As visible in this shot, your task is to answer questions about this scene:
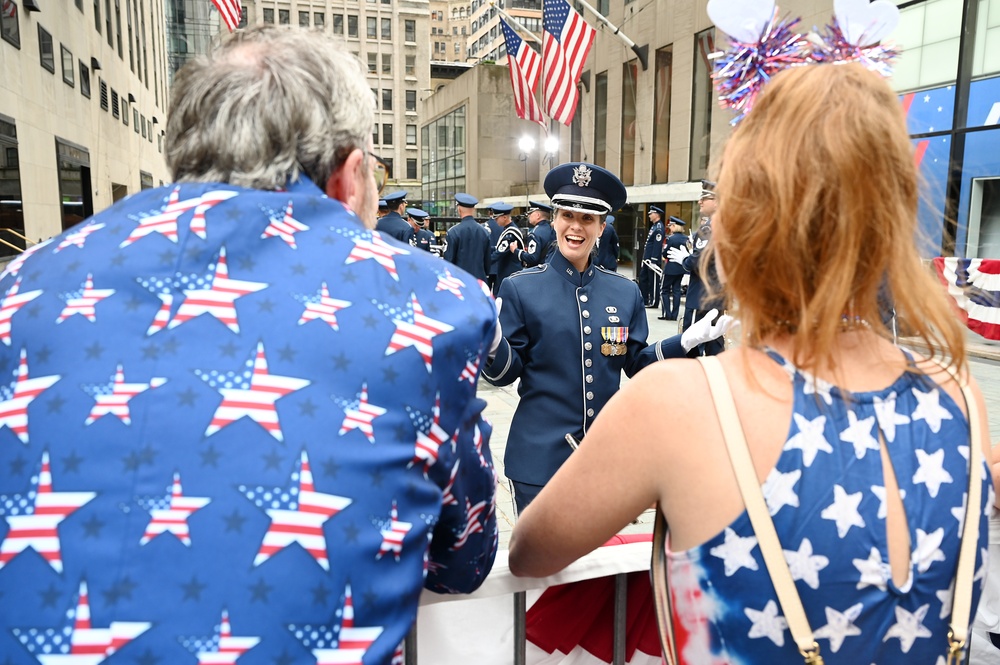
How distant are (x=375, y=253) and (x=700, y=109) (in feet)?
72.2

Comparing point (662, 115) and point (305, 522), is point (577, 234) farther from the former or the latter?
point (662, 115)

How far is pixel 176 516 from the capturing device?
888mm

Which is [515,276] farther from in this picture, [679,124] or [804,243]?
[679,124]

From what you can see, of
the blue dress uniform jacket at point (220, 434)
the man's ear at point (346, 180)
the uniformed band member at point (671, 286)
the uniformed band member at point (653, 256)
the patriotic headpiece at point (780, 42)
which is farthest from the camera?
the uniformed band member at point (653, 256)

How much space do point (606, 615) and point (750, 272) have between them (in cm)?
98

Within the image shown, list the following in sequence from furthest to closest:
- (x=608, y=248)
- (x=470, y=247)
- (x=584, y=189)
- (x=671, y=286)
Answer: (x=671, y=286), (x=608, y=248), (x=470, y=247), (x=584, y=189)

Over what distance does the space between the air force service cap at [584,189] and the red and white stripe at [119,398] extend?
268 centimetres

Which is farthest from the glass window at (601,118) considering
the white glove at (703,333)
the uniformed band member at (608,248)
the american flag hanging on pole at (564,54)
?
the white glove at (703,333)

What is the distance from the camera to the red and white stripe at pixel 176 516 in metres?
0.88

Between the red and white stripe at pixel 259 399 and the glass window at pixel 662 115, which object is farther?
the glass window at pixel 662 115

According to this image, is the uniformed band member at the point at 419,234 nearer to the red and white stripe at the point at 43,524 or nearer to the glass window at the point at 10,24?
the glass window at the point at 10,24

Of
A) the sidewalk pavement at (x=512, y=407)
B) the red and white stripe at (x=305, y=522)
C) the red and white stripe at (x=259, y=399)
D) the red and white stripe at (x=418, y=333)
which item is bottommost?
the sidewalk pavement at (x=512, y=407)

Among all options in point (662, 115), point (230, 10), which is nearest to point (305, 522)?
point (230, 10)

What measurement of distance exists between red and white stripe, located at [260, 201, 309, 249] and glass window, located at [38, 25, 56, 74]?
1723 centimetres
